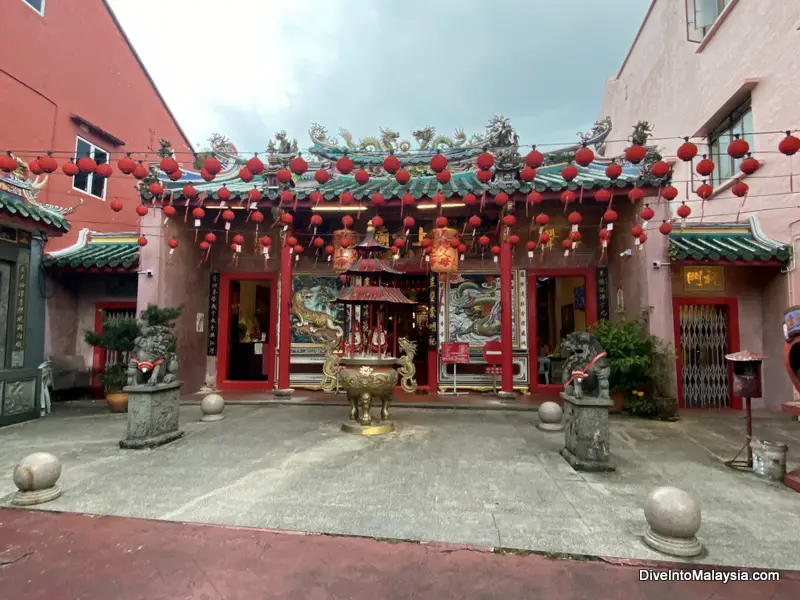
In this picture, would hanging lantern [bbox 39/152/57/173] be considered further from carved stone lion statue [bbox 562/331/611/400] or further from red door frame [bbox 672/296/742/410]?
red door frame [bbox 672/296/742/410]

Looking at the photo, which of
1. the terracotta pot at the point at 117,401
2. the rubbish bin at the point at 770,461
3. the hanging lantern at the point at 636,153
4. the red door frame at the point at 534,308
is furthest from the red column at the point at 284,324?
the rubbish bin at the point at 770,461

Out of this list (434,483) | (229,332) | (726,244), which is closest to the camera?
(434,483)

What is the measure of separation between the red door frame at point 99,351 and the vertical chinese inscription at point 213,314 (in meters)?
1.73

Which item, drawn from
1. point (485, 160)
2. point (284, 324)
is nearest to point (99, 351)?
point (284, 324)

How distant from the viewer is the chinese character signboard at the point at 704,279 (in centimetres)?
913

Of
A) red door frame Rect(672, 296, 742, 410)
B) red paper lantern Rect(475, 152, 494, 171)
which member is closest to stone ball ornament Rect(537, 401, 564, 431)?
red door frame Rect(672, 296, 742, 410)

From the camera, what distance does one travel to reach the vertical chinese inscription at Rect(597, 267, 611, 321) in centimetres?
1034

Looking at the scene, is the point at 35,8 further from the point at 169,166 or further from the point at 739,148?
the point at 739,148

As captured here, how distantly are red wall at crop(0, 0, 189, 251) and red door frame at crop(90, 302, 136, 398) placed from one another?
71.0 inches

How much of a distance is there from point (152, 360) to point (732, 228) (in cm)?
1131

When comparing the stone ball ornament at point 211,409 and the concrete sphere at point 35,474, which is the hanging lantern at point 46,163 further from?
the concrete sphere at point 35,474

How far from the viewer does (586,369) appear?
17.1 ft

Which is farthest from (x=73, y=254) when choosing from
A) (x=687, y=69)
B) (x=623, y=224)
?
(x=687, y=69)

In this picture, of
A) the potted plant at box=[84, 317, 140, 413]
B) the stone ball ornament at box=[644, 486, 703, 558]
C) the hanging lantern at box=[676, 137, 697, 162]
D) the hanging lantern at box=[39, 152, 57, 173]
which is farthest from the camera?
the potted plant at box=[84, 317, 140, 413]
